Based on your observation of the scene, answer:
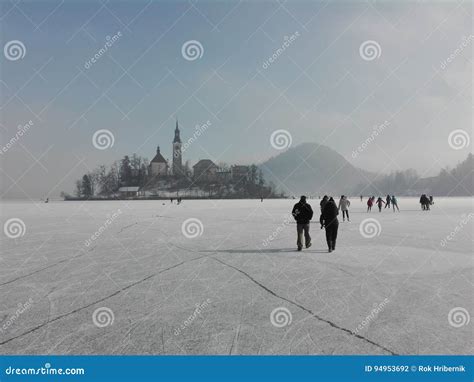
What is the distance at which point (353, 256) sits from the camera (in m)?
8.65

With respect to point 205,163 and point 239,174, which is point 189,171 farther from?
point 239,174

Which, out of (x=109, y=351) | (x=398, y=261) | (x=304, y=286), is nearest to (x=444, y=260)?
(x=398, y=261)

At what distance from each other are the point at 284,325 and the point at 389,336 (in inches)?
48.8

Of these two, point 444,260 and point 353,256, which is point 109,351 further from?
point 444,260
